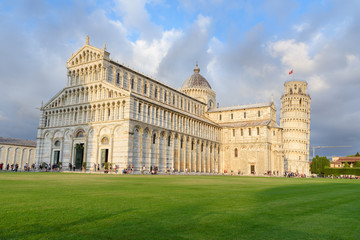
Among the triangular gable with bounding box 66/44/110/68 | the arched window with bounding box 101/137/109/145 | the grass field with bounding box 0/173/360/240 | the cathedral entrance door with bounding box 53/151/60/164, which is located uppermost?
the triangular gable with bounding box 66/44/110/68

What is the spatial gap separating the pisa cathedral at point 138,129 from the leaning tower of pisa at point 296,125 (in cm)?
2443

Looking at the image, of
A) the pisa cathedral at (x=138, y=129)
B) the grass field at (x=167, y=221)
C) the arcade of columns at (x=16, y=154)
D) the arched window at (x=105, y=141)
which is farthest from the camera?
the arcade of columns at (x=16, y=154)

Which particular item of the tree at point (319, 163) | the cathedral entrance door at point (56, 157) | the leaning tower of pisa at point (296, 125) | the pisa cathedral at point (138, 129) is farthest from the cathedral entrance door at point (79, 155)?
the tree at point (319, 163)

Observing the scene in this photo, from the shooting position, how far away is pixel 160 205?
8578mm

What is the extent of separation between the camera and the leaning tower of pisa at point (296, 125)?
95.4 meters

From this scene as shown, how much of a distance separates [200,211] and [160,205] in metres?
1.43

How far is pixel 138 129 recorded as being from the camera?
46.6m

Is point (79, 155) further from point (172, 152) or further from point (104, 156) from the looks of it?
point (172, 152)

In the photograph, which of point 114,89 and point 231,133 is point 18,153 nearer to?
point 114,89

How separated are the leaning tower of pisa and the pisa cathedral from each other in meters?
24.4

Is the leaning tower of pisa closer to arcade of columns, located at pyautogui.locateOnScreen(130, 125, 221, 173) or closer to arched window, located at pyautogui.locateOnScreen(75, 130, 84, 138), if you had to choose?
arcade of columns, located at pyautogui.locateOnScreen(130, 125, 221, 173)

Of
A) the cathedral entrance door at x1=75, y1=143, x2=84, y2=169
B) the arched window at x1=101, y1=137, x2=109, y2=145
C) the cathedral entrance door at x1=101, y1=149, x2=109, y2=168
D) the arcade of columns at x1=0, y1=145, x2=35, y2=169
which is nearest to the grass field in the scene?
the arched window at x1=101, y1=137, x2=109, y2=145

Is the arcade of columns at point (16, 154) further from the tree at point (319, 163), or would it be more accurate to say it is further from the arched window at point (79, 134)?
the tree at point (319, 163)

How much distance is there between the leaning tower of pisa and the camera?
95.4m
